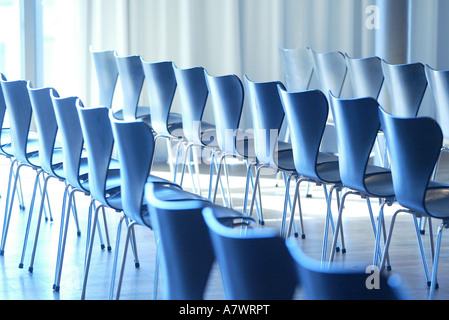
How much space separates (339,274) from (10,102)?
3460 millimetres

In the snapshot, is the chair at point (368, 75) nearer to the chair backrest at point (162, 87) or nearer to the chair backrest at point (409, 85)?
the chair backrest at point (409, 85)

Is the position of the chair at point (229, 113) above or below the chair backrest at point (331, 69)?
below

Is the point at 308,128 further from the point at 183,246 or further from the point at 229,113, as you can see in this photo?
the point at 183,246

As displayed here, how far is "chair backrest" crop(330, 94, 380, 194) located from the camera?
140 inches

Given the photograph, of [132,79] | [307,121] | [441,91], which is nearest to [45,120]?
[307,121]

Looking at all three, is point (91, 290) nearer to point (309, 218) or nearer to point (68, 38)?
point (309, 218)

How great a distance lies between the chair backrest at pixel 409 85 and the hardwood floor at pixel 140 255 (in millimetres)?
824

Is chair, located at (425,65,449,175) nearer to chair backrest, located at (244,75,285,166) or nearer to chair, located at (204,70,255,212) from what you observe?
chair backrest, located at (244,75,285,166)

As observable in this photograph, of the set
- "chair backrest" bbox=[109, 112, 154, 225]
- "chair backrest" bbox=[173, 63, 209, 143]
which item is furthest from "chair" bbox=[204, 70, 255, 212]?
"chair backrest" bbox=[109, 112, 154, 225]

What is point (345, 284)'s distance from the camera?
1.51 m

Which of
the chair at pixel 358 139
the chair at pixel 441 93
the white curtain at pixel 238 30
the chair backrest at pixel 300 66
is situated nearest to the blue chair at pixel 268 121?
the chair at pixel 358 139

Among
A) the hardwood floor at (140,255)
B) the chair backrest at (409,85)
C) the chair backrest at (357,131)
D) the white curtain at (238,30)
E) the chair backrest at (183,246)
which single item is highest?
the white curtain at (238,30)

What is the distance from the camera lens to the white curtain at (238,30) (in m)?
7.32

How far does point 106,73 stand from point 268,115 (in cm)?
234
